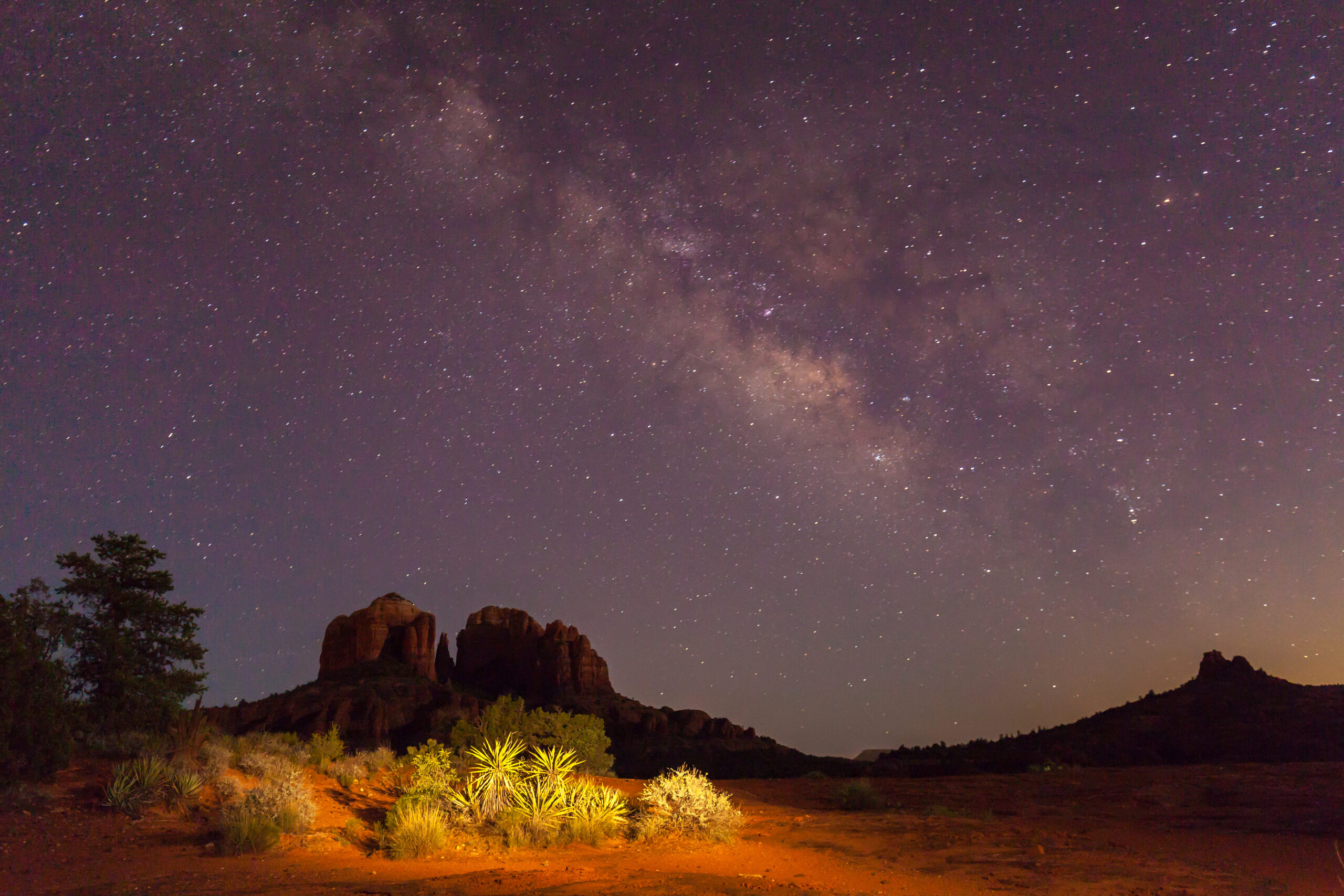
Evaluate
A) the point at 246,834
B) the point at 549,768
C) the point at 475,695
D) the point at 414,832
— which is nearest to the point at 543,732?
the point at 549,768

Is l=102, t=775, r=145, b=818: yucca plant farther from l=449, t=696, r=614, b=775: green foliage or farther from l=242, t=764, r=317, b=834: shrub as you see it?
l=449, t=696, r=614, b=775: green foliage

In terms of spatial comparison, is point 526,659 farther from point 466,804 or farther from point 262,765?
point 466,804

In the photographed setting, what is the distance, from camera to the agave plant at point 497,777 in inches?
524

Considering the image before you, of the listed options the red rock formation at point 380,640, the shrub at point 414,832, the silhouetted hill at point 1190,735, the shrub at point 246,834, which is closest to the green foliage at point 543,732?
the shrub at point 414,832

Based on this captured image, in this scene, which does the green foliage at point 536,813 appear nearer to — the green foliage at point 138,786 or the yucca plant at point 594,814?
the yucca plant at point 594,814

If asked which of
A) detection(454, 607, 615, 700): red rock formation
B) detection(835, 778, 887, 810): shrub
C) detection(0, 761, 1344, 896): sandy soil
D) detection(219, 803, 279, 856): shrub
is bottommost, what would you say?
detection(835, 778, 887, 810): shrub

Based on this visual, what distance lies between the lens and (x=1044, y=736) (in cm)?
4303

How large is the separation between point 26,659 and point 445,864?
9.50 metres

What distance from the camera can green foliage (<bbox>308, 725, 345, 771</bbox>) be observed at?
18562mm

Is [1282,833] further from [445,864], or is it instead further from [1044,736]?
[1044,736]

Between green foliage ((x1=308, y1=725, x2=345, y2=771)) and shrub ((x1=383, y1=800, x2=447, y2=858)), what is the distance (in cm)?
736

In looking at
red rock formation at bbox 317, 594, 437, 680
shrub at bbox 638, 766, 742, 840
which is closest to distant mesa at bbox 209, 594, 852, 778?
red rock formation at bbox 317, 594, 437, 680

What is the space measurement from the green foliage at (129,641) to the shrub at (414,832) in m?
11.0

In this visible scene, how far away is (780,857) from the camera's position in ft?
40.1
